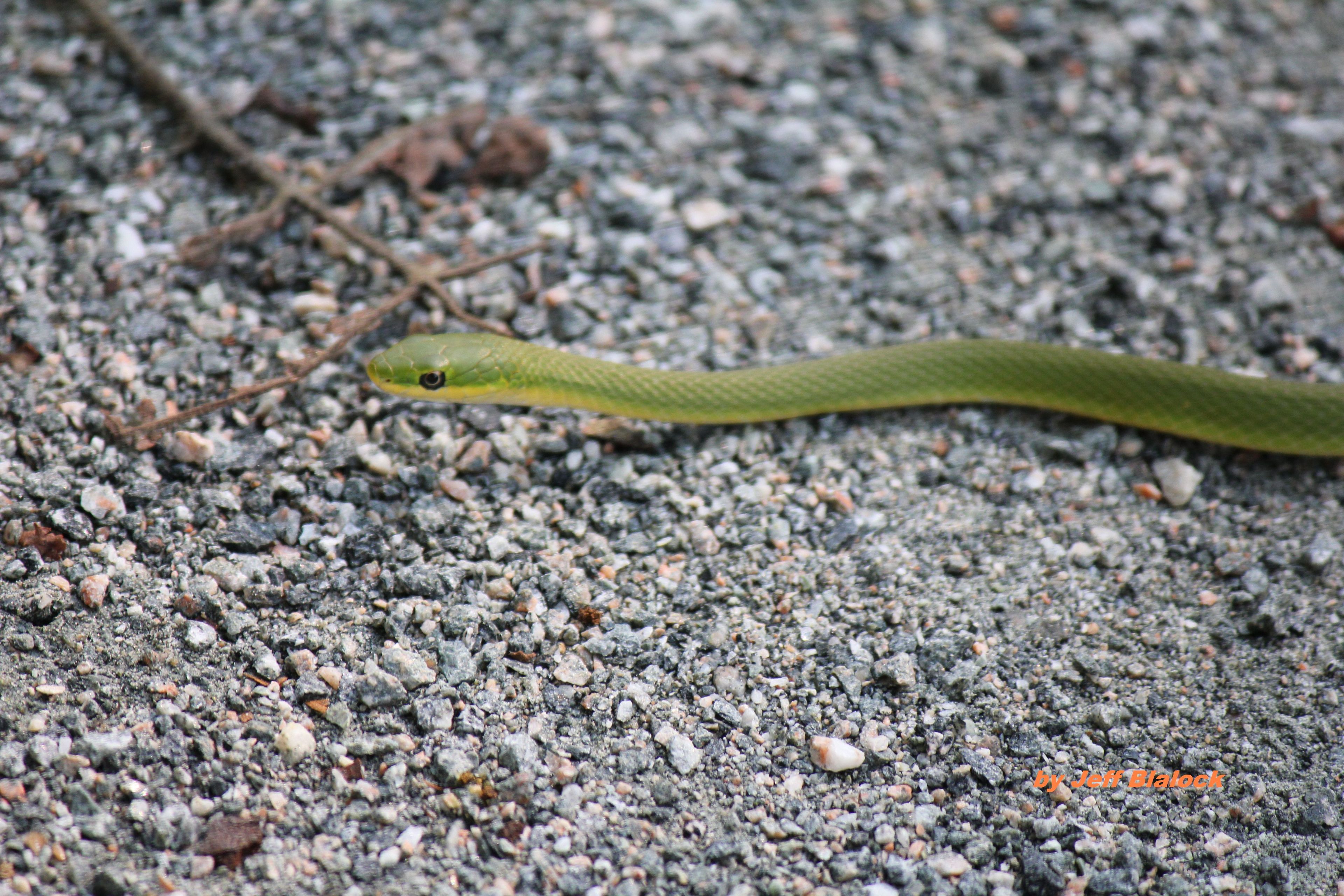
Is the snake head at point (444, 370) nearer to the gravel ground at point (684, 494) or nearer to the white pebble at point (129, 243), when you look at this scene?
the gravel ground at point (684, 494)

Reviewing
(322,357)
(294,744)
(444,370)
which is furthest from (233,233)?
(294,744)

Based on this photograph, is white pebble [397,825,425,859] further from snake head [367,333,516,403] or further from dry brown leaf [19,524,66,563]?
snake head [367,333,516,403]

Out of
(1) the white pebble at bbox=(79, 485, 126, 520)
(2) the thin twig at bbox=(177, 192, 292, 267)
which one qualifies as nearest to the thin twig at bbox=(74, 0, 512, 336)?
(2) the thin twig at bbox=(177, 192, 292, 267)

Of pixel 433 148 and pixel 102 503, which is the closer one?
pixel 102 503

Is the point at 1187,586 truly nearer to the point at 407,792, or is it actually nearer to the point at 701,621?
the point at 701,621

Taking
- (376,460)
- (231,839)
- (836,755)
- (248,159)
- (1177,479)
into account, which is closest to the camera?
(231,839)

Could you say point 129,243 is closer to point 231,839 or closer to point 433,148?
point 433,148

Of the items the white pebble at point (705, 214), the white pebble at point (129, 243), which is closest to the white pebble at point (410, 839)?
the white pebble at point (129, 243)
